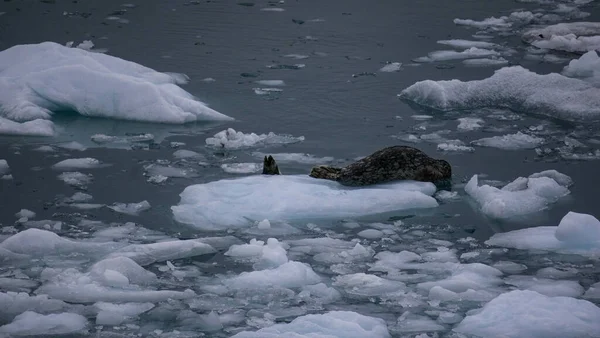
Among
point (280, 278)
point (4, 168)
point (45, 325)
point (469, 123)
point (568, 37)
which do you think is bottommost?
point (45, 325)

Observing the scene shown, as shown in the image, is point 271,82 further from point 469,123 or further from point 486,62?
point 486,62

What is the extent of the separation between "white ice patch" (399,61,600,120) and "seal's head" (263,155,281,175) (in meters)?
2.52

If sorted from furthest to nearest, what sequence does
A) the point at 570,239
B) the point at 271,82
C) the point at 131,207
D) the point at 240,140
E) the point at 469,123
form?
1. the point at 271,82
2. the point at 469,123
3. the point at 240,140
4. the point at 131,207
5. the point at 570,239

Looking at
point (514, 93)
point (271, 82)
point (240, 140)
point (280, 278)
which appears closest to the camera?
point (280, 278)

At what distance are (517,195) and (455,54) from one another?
4494 mm

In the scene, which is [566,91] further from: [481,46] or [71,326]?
[71,326]

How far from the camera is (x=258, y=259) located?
539 cm

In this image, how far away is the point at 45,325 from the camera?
4.44 metres

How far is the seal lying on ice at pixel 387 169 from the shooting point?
663 cm

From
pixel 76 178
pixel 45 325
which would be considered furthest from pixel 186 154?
pixel 45 325

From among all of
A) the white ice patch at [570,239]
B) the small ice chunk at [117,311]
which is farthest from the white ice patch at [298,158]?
the small ice chunk at [117,311]

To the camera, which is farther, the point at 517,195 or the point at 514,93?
the point at 514,93

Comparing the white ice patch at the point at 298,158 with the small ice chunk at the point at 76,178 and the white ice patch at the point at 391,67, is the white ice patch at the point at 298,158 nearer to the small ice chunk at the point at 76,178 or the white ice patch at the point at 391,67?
the small ice chunk at the point at 76,178

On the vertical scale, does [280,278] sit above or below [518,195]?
below
